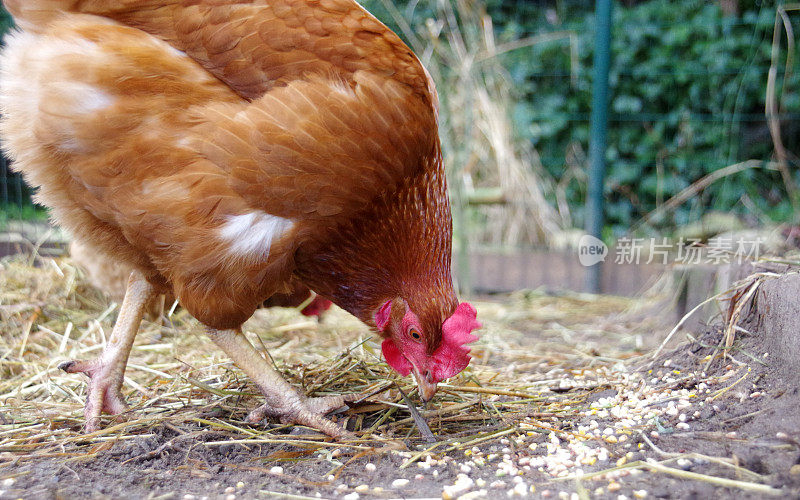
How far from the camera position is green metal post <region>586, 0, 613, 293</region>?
4887 millimetres

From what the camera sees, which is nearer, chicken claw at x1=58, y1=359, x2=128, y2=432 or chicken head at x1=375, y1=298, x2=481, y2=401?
chicken head at x1=375, y1=298, x2=481, y2=401

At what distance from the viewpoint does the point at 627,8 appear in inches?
259

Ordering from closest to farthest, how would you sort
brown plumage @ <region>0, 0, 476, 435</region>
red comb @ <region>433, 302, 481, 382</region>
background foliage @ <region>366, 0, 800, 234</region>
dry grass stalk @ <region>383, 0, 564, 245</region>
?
brown plumage @ <region>0, 0, 476, 435</region>
red comb @ <region>433, 302, 481, 382</region>
dry grass stalk @ <region>383, 0, 564, 245</region>
background foliage @ <region>366, 0, 800, 234</region>

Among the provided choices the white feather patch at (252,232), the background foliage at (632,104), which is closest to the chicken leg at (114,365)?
the white feather patch at (252,232)

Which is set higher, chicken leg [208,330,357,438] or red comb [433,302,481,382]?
red comb [433,302,481,382]

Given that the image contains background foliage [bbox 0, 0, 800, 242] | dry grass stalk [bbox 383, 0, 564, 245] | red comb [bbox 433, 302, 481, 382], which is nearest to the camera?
red comb [bbox 433, 302, 481, 382]

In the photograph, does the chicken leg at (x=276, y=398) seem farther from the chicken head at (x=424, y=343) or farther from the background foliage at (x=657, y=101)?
the background foliage at (x=657, y=101)

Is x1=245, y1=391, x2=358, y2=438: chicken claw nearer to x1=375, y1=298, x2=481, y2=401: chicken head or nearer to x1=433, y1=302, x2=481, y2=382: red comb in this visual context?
x1=375, y1=298, x2=481, y2=401: chicken head

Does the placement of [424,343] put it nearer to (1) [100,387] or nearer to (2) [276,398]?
(2) [276,398]

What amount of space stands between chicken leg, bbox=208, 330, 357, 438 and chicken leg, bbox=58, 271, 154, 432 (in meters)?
0.43

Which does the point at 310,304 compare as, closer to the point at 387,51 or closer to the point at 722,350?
the point at 387,51

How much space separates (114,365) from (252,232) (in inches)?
34.0

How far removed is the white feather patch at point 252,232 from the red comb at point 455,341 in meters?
0.61

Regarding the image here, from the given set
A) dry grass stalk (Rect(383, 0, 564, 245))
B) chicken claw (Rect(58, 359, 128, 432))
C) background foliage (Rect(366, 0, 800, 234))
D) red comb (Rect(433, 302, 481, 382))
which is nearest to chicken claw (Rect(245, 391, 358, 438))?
red comb (Rect(433, 302, 481, 382))
